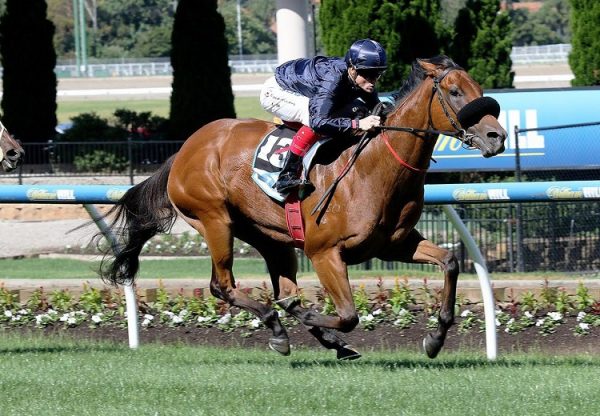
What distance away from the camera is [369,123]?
651 cm

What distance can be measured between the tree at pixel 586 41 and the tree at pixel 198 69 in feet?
27.4

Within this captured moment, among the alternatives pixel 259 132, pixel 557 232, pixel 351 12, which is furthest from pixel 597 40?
pixel 259 132

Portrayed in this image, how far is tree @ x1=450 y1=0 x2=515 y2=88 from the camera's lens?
1927 cm

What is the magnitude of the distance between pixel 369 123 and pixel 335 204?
0.51m

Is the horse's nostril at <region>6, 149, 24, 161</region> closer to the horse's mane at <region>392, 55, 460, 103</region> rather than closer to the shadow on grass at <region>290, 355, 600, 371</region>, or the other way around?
the shadow on grass at <region>290, 355, 600, 371</region>

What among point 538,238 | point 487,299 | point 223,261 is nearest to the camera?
point 487,299

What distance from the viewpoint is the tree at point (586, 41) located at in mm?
17984

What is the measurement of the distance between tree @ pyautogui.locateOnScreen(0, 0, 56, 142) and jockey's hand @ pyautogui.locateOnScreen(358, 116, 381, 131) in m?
20.0

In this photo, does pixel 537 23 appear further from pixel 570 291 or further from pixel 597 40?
pixel 570 291

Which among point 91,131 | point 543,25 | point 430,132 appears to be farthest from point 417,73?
point 543,25

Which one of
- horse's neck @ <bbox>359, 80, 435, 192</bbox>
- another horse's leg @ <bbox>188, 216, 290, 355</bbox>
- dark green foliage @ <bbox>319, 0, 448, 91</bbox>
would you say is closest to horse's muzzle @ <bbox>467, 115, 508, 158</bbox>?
horse's neck @ <bbox>359, 80, 435, 192</bbox>

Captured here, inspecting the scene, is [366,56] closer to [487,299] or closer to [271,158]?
[271,158]

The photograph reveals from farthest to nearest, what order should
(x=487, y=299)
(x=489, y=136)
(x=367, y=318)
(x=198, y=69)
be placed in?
(x=198, y=69), (x=367, y=318), (x=487, y=299), (x=489, y=136)

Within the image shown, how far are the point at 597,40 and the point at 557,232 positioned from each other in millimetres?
7367
